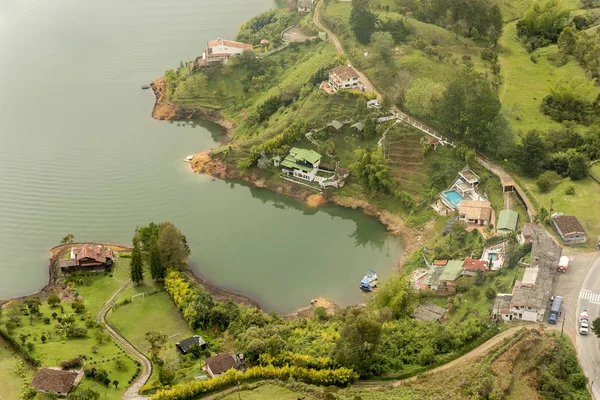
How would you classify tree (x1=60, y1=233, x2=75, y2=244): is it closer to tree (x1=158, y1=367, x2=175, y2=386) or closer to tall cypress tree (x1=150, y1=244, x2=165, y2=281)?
A: tall cypress tree (x1=150, y1=244, x2=165, y2=281)

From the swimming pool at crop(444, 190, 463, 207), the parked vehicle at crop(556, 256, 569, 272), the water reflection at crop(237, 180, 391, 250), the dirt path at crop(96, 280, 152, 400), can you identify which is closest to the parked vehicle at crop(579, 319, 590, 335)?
the parked vehicle at crop(556, 256, 569, 272)

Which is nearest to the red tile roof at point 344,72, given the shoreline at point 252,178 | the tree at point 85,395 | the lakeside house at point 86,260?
the shoreline at point 252,178

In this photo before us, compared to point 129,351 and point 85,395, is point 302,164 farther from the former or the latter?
point 85,395

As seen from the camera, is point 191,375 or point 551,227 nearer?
point 191,375

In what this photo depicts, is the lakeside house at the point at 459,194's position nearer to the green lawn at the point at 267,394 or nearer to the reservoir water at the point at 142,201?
the reservoir water at the point at 142,201

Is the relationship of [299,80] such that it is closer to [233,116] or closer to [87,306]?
[233,116]

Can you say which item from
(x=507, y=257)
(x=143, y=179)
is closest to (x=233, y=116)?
(x=143, y=179)
